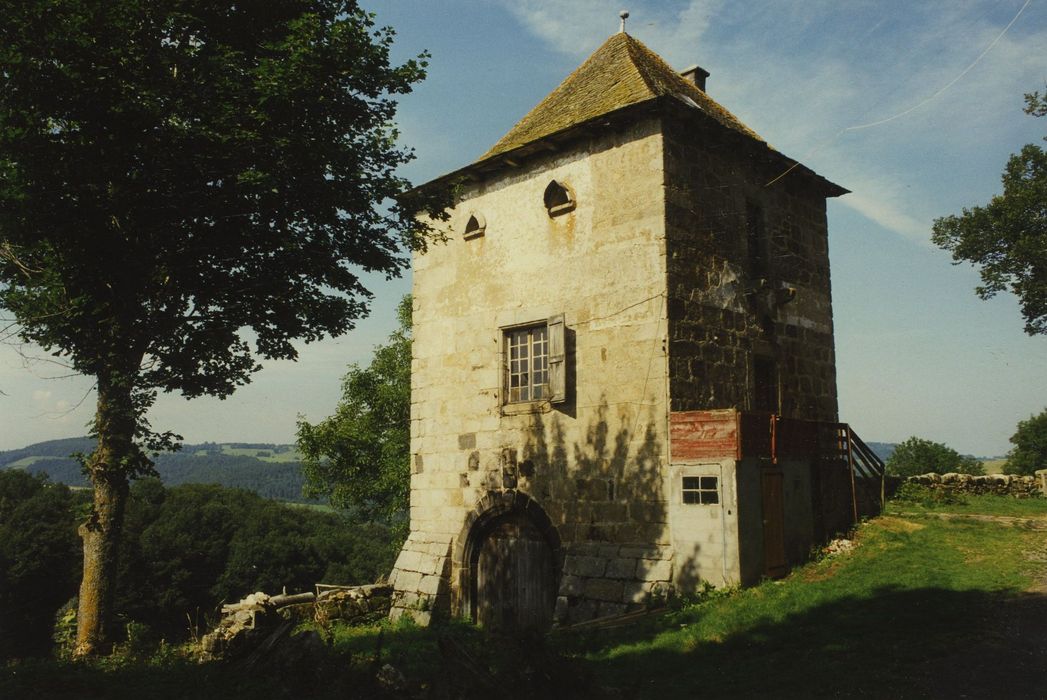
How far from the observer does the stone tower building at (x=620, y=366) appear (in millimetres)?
11891

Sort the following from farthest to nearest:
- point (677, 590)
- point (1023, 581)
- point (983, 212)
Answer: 1. point (983, 212)
2. point (677, 590)
3. point (1023, 581)

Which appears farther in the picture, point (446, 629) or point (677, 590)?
point (446, 629)

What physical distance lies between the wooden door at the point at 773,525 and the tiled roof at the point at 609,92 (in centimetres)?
650

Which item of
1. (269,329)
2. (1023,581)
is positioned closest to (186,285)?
(269,329)

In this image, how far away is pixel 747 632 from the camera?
9609 mm

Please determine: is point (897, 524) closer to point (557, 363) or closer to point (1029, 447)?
point (557, 363)

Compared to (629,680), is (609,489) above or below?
above

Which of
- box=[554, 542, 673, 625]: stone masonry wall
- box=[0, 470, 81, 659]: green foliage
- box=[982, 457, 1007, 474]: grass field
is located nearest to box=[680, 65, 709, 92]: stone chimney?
box=[554, 542, 673, 625]: stone masonry wall

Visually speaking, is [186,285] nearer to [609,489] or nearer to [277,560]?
[609,489]

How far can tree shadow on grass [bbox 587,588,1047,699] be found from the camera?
7.29 metres

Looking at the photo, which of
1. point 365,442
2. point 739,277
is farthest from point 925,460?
point 739,277

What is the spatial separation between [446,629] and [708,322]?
762 cm

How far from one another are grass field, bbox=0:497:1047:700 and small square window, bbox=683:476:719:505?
1.40 metres

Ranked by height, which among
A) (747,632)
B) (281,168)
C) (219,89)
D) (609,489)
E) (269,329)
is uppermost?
(219,89)
